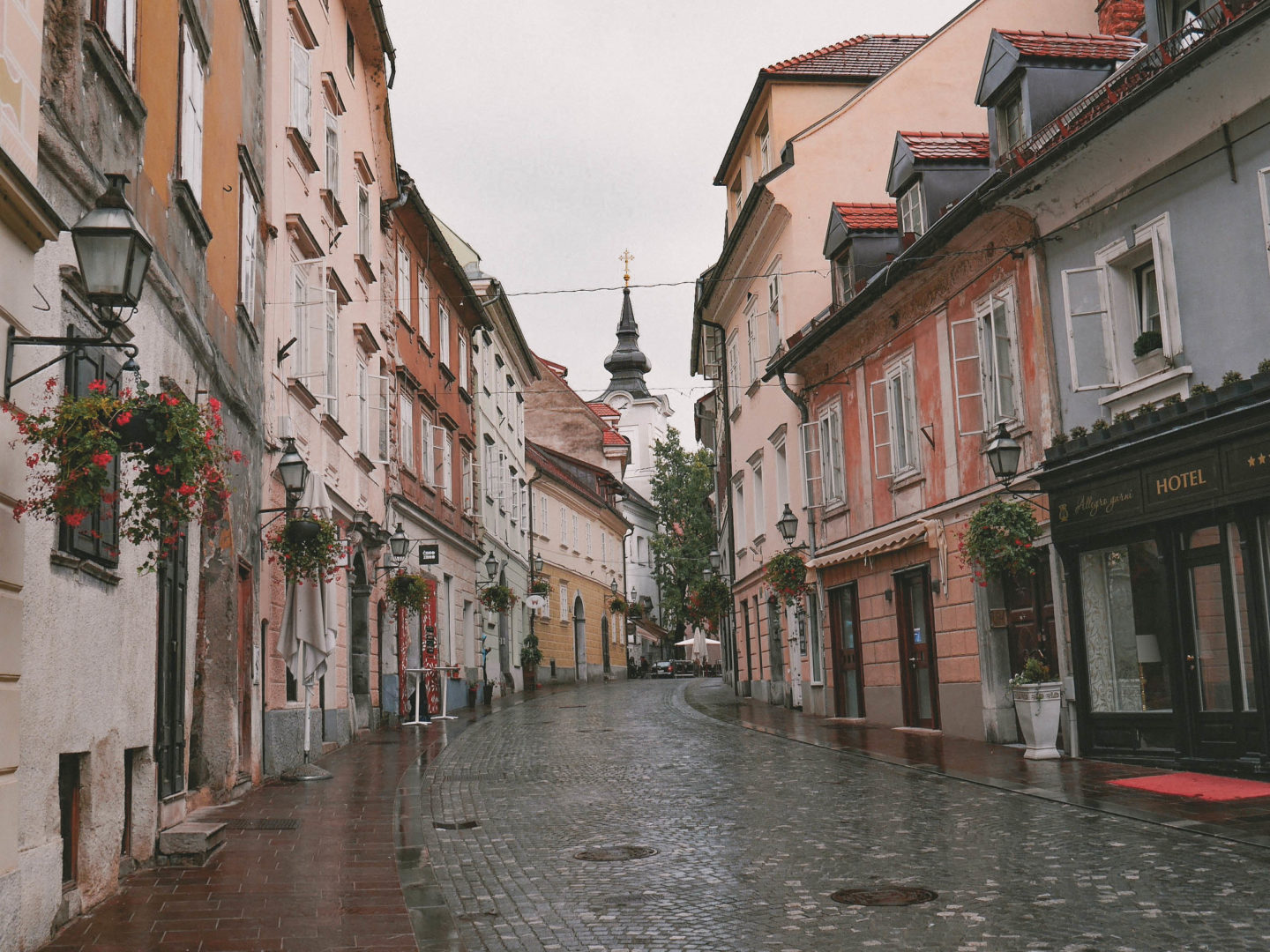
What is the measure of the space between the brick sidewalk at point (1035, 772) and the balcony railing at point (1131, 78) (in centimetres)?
643

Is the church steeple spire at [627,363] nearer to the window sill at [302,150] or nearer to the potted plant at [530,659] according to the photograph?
the potted plant at [530,659]

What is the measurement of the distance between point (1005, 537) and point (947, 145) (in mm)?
7022

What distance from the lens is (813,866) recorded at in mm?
8172

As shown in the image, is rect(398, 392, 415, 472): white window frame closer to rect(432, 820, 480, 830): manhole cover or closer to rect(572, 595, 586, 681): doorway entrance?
rect(432, 820, 480, 830): manhole cover

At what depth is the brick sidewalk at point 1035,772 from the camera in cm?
934

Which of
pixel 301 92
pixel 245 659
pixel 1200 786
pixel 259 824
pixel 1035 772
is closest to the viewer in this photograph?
pixel 259 824

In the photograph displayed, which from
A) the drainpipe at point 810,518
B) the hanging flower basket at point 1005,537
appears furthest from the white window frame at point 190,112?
the drainpipe at point 810,518

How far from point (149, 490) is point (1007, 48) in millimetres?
12609

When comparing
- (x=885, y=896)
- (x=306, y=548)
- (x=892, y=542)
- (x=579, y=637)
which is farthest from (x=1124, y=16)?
(x=579, y=637)

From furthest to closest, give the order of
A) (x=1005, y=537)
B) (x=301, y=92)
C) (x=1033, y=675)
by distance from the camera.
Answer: (x=301, y=92) → (x=1005, y=537) → (x=1033, y=675)

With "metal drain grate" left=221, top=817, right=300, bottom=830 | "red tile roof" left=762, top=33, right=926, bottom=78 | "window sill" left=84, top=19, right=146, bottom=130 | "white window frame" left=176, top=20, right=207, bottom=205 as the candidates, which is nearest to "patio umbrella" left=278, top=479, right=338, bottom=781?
"metal drain grate" left=221, top=817, right=300, bottom=830

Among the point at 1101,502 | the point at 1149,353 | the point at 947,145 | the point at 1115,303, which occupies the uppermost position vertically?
the point at 947,145

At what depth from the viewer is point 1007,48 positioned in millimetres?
15688

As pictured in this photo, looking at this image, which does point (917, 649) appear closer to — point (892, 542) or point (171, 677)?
point (892, 542)
